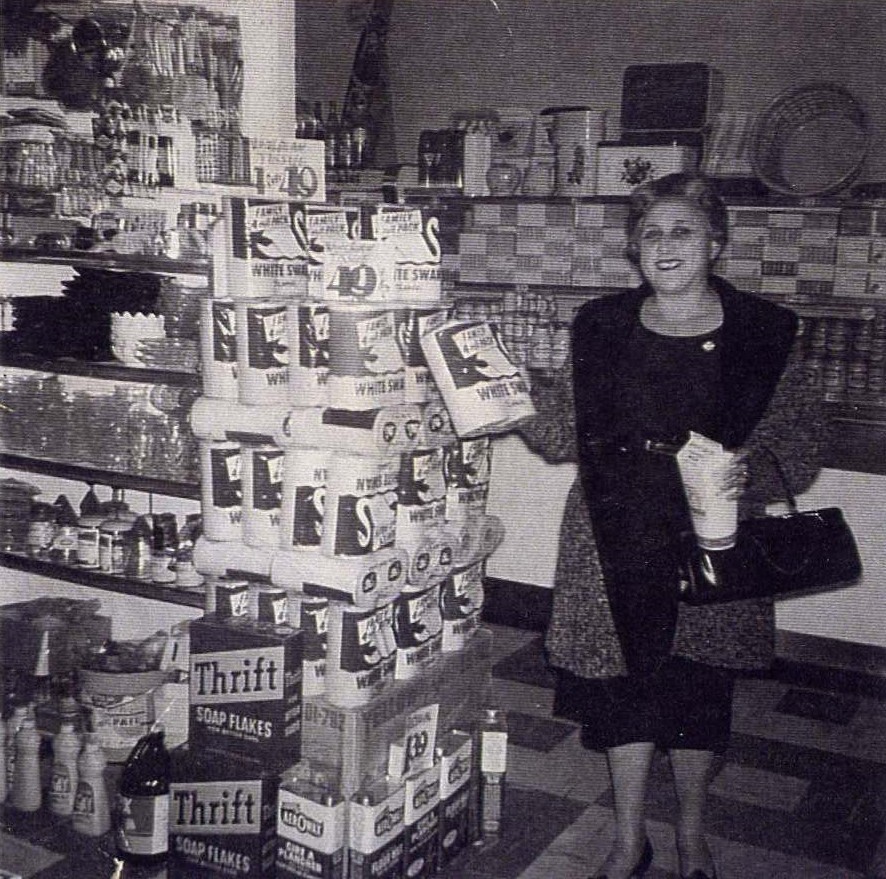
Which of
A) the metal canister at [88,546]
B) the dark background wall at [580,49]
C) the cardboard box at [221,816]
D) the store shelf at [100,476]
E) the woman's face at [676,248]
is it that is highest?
the dark background wall at [580,49]

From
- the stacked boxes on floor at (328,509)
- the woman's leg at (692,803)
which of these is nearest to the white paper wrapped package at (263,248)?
the stacked boxes on floor at (328,509)

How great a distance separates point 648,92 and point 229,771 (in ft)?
11.1

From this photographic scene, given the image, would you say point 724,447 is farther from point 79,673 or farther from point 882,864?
point 79,673

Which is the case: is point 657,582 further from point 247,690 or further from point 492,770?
point 247,690

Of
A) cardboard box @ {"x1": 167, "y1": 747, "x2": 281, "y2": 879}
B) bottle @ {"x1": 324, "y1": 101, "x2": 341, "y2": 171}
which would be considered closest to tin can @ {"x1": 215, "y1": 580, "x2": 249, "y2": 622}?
cardboard box @ {"x1": 167, "y1": 747, "x2": 281, "y2": 879}

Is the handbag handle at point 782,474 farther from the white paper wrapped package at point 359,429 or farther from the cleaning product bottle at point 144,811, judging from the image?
the cleaning product bottle at point 144,811

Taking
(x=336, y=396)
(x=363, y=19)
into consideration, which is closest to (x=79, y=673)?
(x=336, y=396)

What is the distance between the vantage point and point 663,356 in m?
2.56

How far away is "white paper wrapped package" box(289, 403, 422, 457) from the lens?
8.61ft

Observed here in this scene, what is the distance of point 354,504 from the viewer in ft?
8.65

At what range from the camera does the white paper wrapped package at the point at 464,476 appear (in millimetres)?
2934

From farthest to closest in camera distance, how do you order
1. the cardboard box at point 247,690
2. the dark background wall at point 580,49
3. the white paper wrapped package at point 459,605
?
1. the dark background wall at point 580,49
2. the white paper wrapped package at point 459,605
3. the cardboard box at point 247,690

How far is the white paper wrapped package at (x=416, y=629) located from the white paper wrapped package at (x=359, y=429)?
0.43 meters

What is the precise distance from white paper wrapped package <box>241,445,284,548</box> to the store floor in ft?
3.39
